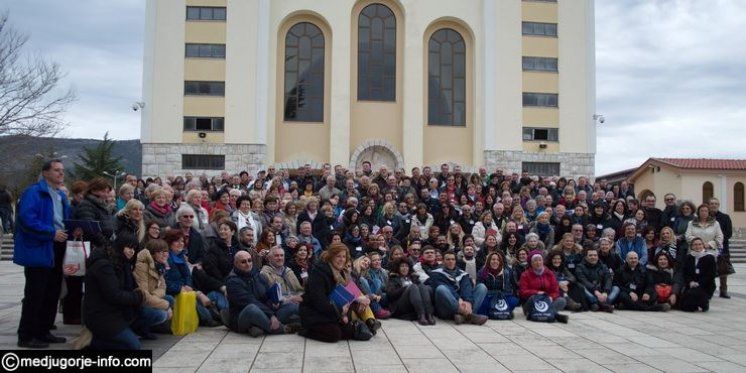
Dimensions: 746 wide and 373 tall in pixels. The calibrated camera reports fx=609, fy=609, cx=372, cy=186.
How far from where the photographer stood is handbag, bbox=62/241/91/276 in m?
7.11

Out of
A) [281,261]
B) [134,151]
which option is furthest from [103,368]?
[134,151]

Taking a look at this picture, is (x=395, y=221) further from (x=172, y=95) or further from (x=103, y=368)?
(x=172, y=95)

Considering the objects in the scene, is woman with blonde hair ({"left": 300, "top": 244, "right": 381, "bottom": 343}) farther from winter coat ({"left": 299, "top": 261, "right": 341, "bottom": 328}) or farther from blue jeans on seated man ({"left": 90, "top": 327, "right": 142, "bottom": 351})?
blue jeans on seated man ({"left": 90, "top": 327, "right": 142, "bottom": 351})

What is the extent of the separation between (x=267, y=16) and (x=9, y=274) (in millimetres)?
14186

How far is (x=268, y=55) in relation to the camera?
25047 millimetres

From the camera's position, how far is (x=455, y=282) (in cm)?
973

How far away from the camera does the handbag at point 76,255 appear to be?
711 centimetres

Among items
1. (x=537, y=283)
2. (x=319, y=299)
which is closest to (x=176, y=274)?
(x=319, y=299)

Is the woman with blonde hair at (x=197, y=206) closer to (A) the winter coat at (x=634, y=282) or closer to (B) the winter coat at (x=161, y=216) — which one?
(B) the winter coat at (x=161, y=216)

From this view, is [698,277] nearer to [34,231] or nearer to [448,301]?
[448,301]

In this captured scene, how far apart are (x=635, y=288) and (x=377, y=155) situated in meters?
15.9

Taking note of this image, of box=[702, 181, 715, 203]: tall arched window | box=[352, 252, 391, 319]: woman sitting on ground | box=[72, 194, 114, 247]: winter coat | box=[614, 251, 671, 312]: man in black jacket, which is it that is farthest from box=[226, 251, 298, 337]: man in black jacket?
box=[702, 181, 715, 203]: tall arched window

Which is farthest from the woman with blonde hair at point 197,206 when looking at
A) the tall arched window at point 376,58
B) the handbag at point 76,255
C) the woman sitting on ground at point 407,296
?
the tall arched window at point 376,58

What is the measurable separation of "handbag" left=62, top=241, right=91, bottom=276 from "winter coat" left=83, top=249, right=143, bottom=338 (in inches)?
38.0
